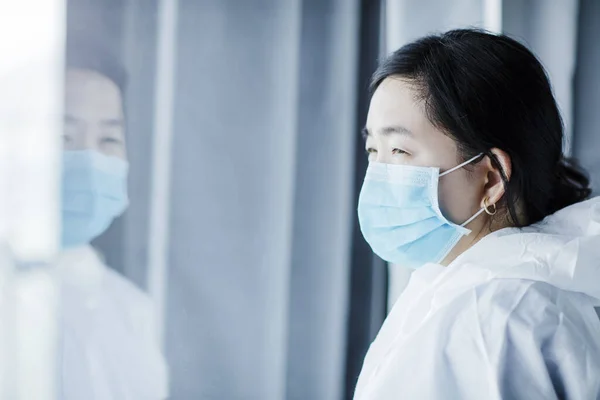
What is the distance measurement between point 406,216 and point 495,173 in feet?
0.57

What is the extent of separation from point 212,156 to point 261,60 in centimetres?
24

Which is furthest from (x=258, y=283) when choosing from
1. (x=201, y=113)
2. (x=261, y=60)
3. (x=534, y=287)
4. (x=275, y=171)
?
(x=534, y=287)

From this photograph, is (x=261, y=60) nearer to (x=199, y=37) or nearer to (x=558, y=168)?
(x=199, y=37)

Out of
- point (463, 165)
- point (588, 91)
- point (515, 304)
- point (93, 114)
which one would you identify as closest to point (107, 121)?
point (93, 114)

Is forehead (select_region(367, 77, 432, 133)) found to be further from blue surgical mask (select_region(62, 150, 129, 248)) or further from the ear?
blue surgical mask (select_region(62, 150, 129, 248))

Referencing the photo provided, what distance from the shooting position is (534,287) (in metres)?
0.88

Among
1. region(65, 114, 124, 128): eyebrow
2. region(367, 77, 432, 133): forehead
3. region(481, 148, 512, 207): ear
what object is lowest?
region(481, 148, 512, 207): ear

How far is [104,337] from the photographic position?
1.14 m

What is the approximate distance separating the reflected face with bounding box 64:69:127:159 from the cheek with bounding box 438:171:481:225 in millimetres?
619

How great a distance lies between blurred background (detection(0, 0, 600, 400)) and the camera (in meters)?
1.06

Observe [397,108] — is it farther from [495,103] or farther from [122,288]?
[122,288]

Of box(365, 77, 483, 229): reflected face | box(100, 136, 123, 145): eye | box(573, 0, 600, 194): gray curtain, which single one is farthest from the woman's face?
box(573, 0, 600, 194): gray curtain

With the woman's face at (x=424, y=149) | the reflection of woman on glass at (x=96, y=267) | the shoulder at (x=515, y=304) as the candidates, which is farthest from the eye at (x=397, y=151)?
the reflection of woman on glass at (x=96, y=267)

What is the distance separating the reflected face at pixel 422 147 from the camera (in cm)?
101
